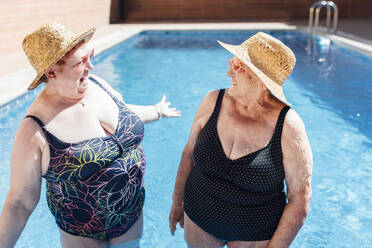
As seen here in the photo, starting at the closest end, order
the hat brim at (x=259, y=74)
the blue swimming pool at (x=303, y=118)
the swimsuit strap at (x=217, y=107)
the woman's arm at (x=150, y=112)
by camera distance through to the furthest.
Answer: the hat brim at (x=259, y=74) → the swimsuit strap at (x=217, y=107) → the woman's arm at (x=150, y=112) → the blue swimming pool at (x=303, y=118)

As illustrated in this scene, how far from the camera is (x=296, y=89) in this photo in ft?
23.3

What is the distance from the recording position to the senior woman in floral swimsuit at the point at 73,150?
157 cm

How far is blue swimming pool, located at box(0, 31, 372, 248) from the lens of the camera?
11.0ft

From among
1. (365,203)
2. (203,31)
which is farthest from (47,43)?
(203,31)

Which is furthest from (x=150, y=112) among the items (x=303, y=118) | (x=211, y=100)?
(x=303, y=118)

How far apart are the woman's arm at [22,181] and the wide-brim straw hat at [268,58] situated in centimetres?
91

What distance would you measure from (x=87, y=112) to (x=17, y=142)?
315mm

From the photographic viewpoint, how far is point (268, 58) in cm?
156

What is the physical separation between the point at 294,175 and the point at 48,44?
1.19 m

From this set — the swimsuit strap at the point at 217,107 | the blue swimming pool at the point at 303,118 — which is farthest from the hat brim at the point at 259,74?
the blue swimming pool at the point at 303,118

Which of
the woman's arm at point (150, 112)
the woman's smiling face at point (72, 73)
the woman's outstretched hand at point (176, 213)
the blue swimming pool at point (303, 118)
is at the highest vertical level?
the woman's smiling face at point (72, 73)

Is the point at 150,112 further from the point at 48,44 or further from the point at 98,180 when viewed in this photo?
the point at 48,44

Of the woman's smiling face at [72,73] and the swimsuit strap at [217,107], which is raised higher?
the woman's smiling face at [72,73]

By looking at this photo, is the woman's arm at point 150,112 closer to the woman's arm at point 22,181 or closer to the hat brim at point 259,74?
the woman's arm at point 22,181
